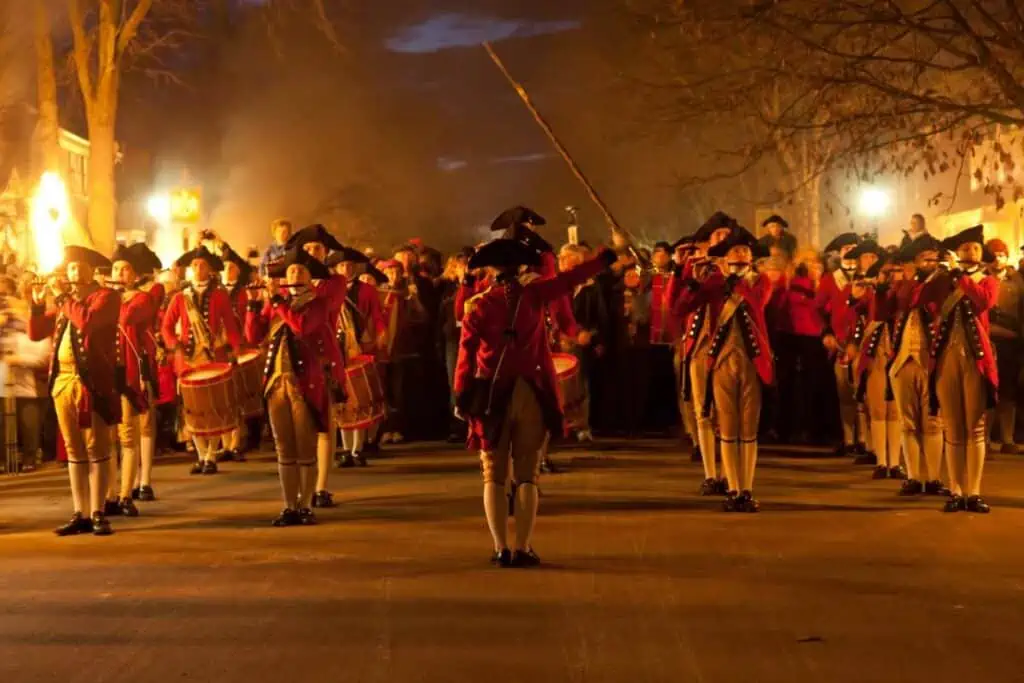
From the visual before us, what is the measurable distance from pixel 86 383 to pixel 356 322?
3.94 metres

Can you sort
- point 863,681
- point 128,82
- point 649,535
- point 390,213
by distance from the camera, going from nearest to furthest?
point 863,681, point 649,535, point 128,82, point 390,213

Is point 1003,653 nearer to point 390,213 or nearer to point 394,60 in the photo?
point 390,213

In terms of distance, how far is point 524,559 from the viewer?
32.6 feet

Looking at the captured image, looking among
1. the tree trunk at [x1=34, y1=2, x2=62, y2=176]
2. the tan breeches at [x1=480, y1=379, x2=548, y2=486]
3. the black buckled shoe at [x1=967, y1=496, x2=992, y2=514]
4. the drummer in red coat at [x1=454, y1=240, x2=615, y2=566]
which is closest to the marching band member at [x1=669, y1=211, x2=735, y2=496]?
the black buckled shoe at [x1=967, y1=496, x2=992, y2=514]

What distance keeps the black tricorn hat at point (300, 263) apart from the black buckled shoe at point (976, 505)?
5561 millimetres

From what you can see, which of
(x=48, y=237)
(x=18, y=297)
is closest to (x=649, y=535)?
(x=18, y=297)

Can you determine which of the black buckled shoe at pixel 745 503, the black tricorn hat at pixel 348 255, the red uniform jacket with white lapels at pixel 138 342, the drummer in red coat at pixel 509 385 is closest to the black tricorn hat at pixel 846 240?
the black buckled shoe at pixel 745 503

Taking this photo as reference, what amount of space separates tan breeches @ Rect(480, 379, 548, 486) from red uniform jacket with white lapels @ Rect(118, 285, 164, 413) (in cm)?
389

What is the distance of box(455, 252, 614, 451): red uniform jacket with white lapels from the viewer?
32.1 ft

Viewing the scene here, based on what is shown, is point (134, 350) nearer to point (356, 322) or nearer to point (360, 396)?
point (360, 396)

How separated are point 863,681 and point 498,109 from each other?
181ft

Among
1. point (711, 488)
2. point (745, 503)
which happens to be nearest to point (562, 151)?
point (711, 488)

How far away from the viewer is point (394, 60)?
6162 centimetres

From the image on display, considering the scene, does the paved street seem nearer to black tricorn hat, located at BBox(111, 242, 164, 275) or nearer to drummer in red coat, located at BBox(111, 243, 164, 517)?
drummer in red coat, located at BBox(111, 243, 164, 517)
